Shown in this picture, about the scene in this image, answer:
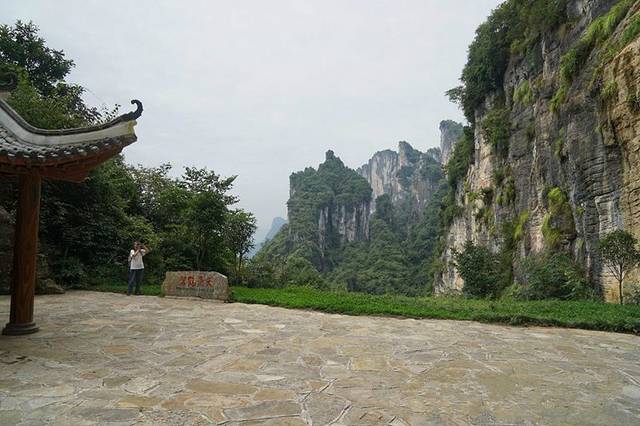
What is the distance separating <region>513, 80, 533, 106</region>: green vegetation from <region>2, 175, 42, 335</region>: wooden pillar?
21.1 metres

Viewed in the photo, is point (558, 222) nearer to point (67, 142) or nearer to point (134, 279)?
point (134, 279)

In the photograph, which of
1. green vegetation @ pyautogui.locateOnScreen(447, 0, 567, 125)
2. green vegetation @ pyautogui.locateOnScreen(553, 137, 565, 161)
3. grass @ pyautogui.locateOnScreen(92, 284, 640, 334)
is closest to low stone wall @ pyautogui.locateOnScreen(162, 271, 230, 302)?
grass @ pyautogui.locateOnScreen(92, 284, 640, 334)

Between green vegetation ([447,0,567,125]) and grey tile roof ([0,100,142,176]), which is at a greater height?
green vegetation ([447,0,567,125])

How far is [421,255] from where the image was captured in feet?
181

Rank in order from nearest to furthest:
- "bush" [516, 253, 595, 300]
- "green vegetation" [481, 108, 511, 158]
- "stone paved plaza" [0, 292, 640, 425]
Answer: "stone paved plaza" [0, 292, 640, 425] → "bush" [516, 253, 595, 300] → "green vegetation" [481, 108, 511, 158]

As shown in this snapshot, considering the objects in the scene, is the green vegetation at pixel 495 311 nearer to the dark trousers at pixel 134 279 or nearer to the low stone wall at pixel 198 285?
the low stone wall at pixel 198 285

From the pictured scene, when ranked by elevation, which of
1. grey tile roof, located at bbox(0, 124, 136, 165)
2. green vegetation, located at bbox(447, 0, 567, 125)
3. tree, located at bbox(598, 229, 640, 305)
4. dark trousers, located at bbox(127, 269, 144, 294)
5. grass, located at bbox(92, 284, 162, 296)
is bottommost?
grass, located at bbox(92, 284, 162, 296)

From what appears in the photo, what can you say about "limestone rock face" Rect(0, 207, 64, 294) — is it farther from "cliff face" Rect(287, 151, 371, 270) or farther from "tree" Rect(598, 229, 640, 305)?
"cliff face" Rect(287, 151, 371, 270)

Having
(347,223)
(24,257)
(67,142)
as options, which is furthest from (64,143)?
(347,223)

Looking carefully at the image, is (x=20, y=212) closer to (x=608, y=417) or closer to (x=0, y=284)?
(x=0, y=284)

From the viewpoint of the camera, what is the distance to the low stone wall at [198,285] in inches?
350

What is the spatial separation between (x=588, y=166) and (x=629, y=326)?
7.62 m

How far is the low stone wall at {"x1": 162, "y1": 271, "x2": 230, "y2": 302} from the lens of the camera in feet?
29.1

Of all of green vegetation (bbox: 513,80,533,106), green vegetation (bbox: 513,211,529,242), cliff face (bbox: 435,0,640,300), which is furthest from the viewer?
green vegetation (bbox: 513,80,533,106)
